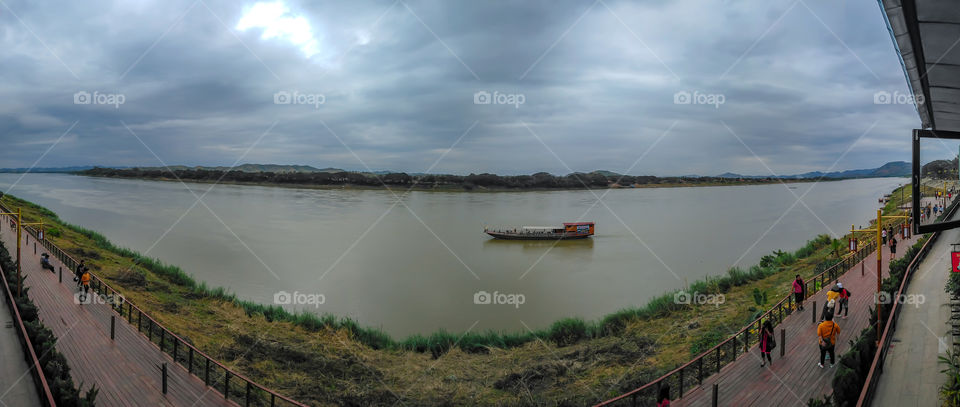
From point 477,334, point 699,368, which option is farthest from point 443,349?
point 699,368

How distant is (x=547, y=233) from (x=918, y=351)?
33.8m

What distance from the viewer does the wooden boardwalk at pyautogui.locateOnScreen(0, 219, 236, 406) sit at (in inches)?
340

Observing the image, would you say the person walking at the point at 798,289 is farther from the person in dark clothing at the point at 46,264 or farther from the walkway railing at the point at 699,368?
the person in dark clothing at the point at 46,264

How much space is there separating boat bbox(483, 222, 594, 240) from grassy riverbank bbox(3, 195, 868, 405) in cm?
2151

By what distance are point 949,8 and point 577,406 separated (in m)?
8.63

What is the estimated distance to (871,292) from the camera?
14.3 m

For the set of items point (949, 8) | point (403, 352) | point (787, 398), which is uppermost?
point (949, 8)

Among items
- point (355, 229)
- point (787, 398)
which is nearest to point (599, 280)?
point (787, 398)

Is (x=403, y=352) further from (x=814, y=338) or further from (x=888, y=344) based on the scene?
(x=888, y=344)

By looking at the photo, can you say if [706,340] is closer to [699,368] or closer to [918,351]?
[918,351]

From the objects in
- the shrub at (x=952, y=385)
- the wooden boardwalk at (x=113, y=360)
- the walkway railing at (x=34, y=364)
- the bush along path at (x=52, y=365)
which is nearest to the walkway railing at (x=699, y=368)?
the shrub at (x=952, y=385)

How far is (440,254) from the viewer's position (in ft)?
119

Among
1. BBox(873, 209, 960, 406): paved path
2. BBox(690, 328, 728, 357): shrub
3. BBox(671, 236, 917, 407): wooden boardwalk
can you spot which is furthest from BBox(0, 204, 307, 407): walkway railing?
BBox(690, 328, 728, 357): shrub

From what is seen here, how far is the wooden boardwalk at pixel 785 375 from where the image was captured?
813 cm
